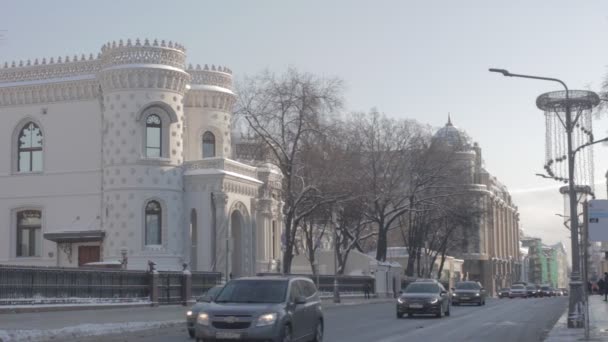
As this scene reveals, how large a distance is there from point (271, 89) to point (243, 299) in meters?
30.2

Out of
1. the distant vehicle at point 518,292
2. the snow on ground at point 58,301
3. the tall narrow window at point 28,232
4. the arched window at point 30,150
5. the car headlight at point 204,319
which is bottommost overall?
the distant vehicle at point 518,292

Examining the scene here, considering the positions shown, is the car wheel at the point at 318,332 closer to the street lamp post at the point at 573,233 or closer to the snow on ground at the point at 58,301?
the street lamp post at the point at 573,233

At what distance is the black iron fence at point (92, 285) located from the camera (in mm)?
31078

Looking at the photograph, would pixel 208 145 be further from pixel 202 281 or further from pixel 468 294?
pixel 468 294

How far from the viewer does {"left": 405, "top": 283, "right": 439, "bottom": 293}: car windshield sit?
34.7 m

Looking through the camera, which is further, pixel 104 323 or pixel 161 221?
pixel 161 221

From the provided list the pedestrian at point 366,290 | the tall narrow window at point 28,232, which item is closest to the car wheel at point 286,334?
the tall narrow window at point 28,232

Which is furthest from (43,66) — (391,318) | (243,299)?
(243,299)

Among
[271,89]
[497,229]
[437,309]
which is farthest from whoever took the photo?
[497,229]

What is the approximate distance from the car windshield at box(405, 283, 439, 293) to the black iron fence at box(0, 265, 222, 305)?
11.3 metres

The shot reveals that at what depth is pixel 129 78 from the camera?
4922cm

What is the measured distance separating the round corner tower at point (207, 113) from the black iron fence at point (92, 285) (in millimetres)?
12299

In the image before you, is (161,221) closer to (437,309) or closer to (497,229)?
(437,309)

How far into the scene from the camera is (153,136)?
50.4m
